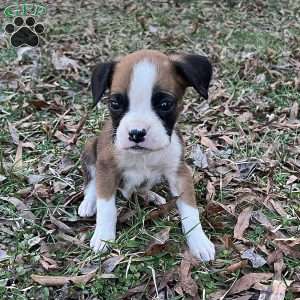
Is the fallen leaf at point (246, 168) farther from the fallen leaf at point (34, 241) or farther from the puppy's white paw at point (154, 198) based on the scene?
the fallen leaf at point (34, 241)

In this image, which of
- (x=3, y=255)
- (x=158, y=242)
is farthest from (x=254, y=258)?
(x=3, y=255)

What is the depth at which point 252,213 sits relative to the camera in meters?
4.40

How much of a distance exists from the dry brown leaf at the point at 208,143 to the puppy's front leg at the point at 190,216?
1.28 m

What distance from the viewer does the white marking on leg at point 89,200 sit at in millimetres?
4395

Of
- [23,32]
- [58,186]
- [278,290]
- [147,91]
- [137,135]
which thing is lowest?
[23,32]

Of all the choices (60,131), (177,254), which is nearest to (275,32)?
(60,131)

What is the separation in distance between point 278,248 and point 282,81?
11.0ft

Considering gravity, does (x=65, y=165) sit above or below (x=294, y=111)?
below

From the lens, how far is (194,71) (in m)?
3.83

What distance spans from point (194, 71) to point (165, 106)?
0.35 metres

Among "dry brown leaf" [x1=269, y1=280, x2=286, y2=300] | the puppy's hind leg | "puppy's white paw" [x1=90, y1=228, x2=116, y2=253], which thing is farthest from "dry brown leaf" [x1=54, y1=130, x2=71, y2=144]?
"dry brown leaf" [x1=269, y1=280, x2=286, y2=300]

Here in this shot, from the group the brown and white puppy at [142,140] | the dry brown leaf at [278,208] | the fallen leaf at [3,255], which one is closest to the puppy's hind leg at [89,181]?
the brown and white puppy at [142,140]

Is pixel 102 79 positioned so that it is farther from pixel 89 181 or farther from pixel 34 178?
pixel 34 178

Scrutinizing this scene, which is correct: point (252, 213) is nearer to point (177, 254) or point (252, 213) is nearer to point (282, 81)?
point (177, 254)
